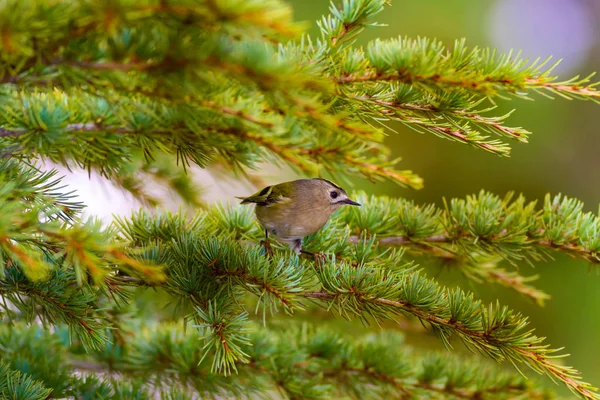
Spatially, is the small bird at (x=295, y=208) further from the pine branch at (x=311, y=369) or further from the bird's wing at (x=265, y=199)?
the pine branch at (x=311, y=369)

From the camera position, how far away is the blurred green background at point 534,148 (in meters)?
4.51

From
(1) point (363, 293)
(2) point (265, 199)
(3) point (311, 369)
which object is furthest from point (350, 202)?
(1) point (363, 293)

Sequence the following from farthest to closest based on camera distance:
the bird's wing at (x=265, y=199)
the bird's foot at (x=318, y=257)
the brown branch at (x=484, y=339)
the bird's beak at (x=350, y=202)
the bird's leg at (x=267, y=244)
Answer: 1. the bird's wing at (x=265, y=199)
2. the bird's beak at (x=350, y=202)
3. the bird's leg at (x=267, y=244)
4. the bird's foot at (x=318, y=257)
5. the brown branch at (x=484, y=339)

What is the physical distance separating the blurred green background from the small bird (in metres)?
2.69

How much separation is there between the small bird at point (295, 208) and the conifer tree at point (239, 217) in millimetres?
80

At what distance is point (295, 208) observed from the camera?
6.72ft

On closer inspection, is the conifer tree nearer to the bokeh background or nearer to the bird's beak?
the bird's beak

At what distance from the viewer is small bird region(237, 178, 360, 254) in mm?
1930

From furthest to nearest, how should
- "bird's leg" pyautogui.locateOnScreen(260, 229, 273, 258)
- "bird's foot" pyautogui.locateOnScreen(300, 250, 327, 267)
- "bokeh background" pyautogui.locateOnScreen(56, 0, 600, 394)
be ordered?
"bokeh background" pyautogui.locateOnScreen(56, 0, 600, 394) → "bird's leg" pyautogui.locateOnScreen(260, 229, 273, 258) → "bird's foot" pyautogui.locateOnScreen(300, 250, 327, 267)

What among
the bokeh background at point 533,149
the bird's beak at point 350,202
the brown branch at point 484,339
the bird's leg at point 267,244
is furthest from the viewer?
the bokeh background at point 533,149

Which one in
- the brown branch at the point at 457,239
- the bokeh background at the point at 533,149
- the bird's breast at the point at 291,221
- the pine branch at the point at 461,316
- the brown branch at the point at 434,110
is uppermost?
the brown branch at the point at 434,110

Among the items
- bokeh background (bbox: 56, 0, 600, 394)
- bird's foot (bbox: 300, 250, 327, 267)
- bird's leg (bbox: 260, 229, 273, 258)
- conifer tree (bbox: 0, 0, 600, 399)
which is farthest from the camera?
bokeh background (bbox: 56, 0, 600, 394)

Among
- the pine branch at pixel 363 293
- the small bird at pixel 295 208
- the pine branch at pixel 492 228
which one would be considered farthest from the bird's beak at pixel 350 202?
the pine branch at pixel 363 293

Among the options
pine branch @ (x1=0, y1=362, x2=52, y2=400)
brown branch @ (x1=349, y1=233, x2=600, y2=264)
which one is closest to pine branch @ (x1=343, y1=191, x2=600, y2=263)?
brown branch @ (x1=349, y1=233, x2=600, y2=264)
